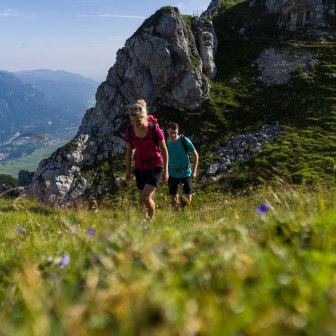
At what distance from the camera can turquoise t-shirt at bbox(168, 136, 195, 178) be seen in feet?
40.8

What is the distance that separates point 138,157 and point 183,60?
1620 inches

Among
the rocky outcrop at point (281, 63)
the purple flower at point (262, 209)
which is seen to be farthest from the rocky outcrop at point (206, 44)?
the purple flower at point (262, 209)

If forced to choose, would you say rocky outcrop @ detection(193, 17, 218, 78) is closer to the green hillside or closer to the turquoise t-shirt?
the green hillside

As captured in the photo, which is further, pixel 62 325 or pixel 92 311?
pixel 92 311

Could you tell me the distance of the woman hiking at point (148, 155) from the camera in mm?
9398

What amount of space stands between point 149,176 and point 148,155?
1.82 feet

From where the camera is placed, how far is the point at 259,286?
182 centimetres

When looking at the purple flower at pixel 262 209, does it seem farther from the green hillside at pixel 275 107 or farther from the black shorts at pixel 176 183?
the green hillside at pixel 275 107

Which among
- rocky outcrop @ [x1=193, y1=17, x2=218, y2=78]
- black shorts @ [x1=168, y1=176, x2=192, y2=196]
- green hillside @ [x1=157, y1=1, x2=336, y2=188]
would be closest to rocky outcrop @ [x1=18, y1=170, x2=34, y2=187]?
green hillside @ [x1=157, y1=1, x2=336, y2=188]

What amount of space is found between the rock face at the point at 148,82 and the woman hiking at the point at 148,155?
119 ft

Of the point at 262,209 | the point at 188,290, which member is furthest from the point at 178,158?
the point at 188,290

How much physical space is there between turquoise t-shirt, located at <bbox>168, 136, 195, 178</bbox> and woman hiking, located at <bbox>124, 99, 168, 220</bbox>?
2382mm

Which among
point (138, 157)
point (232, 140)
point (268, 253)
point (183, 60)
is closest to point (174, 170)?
point (138, 157)

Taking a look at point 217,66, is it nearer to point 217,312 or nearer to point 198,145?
point 198,145
